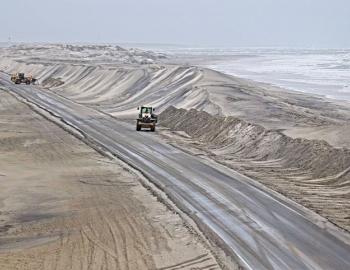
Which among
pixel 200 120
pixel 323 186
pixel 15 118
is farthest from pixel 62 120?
pixel 323 186

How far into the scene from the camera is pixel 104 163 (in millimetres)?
29953

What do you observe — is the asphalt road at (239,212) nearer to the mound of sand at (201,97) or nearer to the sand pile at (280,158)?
the sand pile at (280,158)

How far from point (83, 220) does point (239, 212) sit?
213 inches

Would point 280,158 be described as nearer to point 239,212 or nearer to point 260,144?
point 260,144

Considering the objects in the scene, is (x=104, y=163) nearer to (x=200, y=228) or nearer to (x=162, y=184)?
(x=162, y=184)

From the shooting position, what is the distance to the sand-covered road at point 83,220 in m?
16.1

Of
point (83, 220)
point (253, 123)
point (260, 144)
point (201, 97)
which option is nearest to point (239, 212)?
point (83, 220)

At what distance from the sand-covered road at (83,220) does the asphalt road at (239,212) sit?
1.07 metres

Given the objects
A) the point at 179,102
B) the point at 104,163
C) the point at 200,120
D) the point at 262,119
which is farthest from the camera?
the point at 179,102

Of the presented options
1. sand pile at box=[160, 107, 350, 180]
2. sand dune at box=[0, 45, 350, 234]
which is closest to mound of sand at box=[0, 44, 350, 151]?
sand dune at box=[0, 45, 350, 234]

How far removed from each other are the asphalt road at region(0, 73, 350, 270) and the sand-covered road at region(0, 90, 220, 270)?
3.52ft

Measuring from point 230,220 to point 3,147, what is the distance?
19.7m

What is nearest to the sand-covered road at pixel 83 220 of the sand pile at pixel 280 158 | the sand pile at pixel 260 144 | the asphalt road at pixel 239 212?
the asphalt road at pixel 239 212

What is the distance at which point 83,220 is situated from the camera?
1988cm
